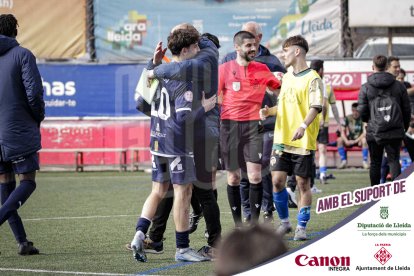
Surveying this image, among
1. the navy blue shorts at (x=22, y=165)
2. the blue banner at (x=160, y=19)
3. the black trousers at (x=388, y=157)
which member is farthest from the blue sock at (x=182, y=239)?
the blue banner at (x=160, y=19)

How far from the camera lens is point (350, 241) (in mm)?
3539

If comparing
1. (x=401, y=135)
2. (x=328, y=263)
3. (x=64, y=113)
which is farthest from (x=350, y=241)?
(x=64, y=113)

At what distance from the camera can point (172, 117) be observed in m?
7.92

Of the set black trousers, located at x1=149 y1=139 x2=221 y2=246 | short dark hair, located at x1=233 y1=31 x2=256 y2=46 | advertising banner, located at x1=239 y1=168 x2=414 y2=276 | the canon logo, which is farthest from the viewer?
short dark hair, located at x1=233 y1=31 x2=256 y2=46

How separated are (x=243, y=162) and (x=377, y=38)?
1386 cm

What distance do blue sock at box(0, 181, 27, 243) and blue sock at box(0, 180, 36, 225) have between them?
10 cm

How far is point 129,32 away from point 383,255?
64.5 ft

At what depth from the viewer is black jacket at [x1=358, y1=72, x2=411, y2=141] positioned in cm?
1262

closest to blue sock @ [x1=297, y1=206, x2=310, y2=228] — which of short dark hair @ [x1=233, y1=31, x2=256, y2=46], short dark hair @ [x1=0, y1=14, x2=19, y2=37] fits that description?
short dark hair @ [x1=233, y1=31, x2=256, y2=46]

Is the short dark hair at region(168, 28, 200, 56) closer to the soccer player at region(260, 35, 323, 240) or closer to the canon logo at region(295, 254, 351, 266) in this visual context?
the soccer player at region(260, 35, 323, 240)

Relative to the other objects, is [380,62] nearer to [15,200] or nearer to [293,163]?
[293,163]

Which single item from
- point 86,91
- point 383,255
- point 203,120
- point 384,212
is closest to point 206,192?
point 203,120

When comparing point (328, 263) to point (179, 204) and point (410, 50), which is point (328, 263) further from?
point (410, 50)

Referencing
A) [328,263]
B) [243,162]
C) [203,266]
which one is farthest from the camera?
[243,162]
